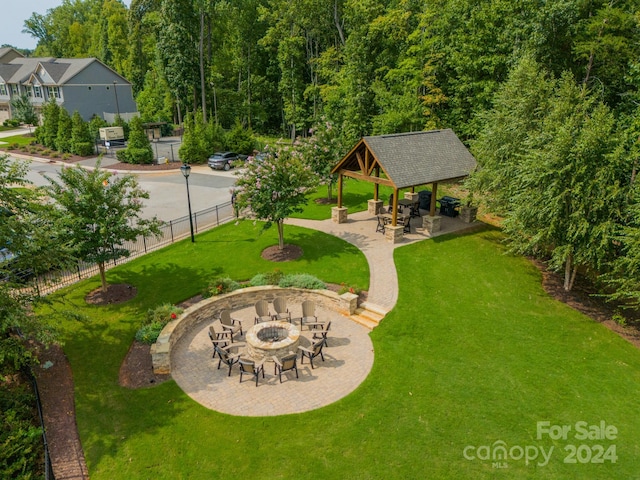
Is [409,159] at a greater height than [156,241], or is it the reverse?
[409,159]

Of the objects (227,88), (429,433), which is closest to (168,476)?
(429,433)

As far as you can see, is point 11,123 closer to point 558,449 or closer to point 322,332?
point 322,332

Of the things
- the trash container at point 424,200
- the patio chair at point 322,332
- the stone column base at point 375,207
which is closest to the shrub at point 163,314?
the patio chair at point 322,332

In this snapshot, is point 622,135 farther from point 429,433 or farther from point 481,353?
point 429,433

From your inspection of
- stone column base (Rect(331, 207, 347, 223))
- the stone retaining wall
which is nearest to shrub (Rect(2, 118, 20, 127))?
stone column base (Rect(331, 207, 347, 223))

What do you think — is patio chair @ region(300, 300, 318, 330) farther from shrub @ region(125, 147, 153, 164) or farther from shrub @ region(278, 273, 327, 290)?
shrub @ region(125, 147, 153, 164)

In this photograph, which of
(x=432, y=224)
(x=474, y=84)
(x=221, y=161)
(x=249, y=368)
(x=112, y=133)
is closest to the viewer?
(x=249, y=368)

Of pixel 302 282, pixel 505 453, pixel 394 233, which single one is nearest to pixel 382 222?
pixel 394 233

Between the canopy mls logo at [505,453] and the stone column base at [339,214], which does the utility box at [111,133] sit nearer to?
the stone column base at [339,214]
